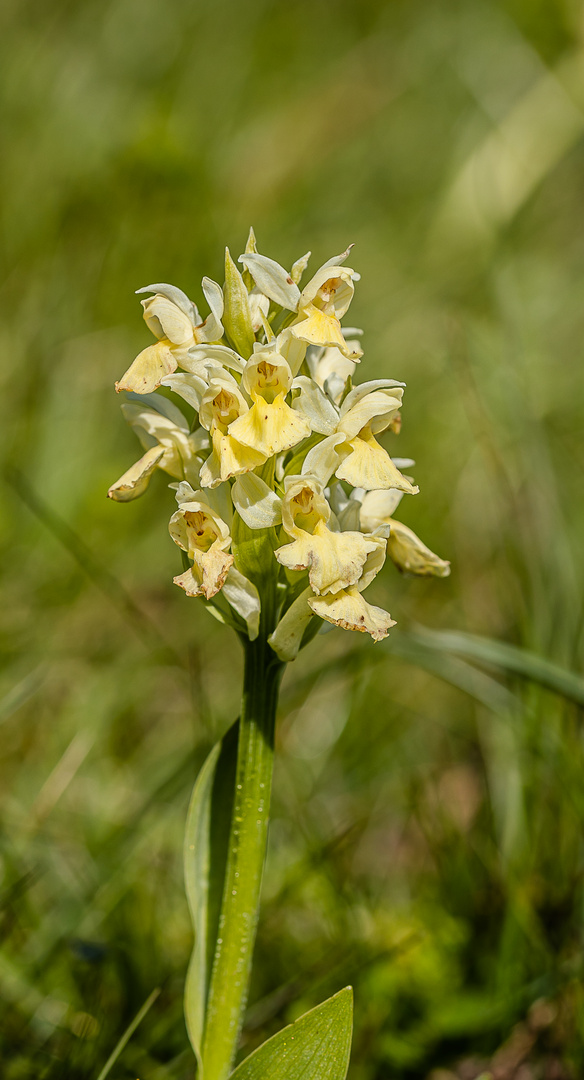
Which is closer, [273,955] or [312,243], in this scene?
[273,955]

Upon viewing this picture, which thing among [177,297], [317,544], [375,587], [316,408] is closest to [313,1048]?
[317,544]

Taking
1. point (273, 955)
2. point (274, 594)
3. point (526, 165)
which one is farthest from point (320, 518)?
point (526, 165)

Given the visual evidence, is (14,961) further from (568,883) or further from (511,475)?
(511,475)

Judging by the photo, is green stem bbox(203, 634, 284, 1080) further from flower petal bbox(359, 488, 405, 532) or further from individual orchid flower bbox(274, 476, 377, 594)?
flower petal bbox(359, 488, 405, 532)

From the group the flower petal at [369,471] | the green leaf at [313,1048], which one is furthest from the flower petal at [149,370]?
the green leaf at [313,1048]

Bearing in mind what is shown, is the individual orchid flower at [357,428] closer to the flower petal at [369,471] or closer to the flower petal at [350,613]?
the flower petal at [369,471]

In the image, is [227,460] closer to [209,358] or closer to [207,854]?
[209,358]
